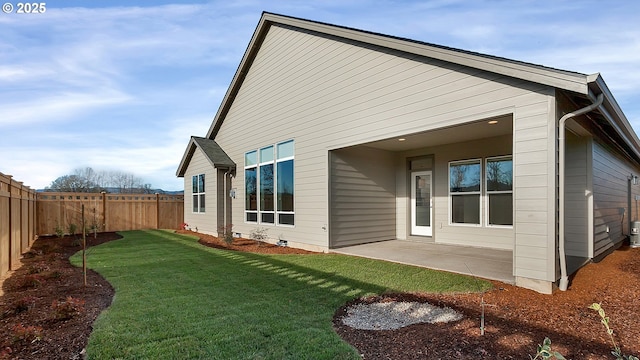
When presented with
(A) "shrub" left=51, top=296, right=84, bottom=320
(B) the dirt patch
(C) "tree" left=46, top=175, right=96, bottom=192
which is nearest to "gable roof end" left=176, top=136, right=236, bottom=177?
(A) "shrub" left=51, top=296, right=84, bottom=320

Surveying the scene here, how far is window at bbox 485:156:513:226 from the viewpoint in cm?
766

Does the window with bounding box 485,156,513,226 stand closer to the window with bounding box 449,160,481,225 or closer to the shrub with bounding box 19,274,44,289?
the window with bounding box 449,160,481,225

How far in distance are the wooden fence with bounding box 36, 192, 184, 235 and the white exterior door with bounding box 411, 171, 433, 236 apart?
36.6 feet

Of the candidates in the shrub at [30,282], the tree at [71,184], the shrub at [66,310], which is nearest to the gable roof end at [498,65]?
the shrub at [66,310]

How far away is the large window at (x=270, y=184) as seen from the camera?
979cm

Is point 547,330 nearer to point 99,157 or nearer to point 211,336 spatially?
point 211,336

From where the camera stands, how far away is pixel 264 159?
10891 mm

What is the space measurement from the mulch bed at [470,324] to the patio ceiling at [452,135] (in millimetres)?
2892

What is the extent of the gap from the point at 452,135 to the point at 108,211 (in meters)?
14.9

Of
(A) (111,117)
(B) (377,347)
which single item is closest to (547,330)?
(B) (377,347)

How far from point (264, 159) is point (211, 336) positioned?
8.03 metres

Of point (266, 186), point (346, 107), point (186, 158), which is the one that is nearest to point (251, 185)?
point (266, 186)

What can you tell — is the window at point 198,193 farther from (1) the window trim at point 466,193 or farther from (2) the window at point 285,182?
(1) the window trim at point 466,193

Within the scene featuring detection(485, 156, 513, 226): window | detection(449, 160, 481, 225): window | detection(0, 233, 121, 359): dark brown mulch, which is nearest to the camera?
detection(0, 233, 121, 359): dark brown mulch
